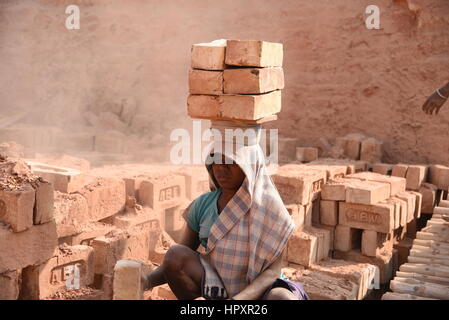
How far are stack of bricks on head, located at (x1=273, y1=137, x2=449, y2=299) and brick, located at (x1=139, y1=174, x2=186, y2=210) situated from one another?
1.39m

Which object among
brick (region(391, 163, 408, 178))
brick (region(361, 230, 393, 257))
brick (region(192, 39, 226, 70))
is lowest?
brick (region(361, 230, 393, 257))

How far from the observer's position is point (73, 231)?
231 inches

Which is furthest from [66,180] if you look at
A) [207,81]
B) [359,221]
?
[359,221]

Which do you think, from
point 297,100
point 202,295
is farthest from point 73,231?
point 297,100

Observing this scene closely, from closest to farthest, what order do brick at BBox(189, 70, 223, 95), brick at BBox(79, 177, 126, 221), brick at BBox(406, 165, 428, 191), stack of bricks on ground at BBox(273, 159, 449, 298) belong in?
brick at BBox(189, 70, 223, 95)
brick at BBox(79, 177, 126, 221)
stack of bricks on ground at BBox(273, 159, 449, 298)
brick at BBox(406, 165, 428, 191)

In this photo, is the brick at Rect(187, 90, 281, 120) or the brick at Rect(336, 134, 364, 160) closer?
the brick at Rect(187, 90, 281, 120)

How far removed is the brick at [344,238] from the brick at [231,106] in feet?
14.4

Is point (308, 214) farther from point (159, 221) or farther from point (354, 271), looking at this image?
point (159, 221)

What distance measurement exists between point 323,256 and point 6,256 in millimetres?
4796

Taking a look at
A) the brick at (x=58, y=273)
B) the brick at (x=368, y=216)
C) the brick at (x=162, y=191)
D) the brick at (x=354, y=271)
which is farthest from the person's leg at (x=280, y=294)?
the brick at (x=368, y=216)

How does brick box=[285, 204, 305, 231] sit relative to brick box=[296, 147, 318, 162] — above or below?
below

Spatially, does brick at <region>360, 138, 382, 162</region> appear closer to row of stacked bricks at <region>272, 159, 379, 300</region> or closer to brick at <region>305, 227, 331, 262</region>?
row of stacked bricks at <region>272, 159, 379, 300</region>

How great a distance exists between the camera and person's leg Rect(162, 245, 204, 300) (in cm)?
364

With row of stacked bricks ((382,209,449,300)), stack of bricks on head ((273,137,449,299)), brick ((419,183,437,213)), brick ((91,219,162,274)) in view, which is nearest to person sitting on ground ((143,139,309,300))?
brick ((91,219,162,274))
